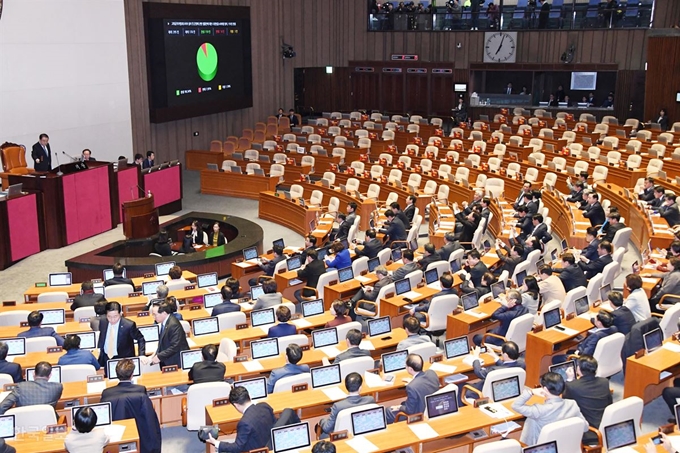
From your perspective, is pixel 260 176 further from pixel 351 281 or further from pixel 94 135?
pixel 351 281

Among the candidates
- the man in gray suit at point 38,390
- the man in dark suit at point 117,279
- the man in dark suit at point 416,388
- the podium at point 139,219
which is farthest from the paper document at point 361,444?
the podium at point 139,219

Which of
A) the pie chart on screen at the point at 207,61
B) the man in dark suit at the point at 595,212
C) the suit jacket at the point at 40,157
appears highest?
the pie chart on screen at the point at 207,61

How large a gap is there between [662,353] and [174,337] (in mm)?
5652

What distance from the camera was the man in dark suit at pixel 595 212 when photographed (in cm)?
1505

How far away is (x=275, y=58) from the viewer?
29984 millimetres

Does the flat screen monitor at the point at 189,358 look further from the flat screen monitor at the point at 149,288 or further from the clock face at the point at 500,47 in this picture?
the clock face at the point at 500,47

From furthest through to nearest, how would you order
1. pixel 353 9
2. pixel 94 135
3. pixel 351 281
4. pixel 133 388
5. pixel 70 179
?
pixel 353 9
pixel 94 135
pixel 70 179
pixel 351 281
pixel 133 388

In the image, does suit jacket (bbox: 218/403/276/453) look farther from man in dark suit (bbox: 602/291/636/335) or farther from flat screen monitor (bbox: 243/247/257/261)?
flat screen monitor (bbox: 243/247/257/261)

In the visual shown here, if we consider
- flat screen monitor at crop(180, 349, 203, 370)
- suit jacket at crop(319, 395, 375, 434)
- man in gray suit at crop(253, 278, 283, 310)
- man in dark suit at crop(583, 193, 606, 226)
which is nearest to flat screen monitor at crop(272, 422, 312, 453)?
suit jacket at crop(319, 395, 375, 434)

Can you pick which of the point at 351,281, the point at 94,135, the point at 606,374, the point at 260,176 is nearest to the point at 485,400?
the point at 606,374

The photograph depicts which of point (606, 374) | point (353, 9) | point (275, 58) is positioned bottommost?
point (606, 374)

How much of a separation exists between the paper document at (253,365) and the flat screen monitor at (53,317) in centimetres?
316

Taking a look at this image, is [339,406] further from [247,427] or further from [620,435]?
[620,435]

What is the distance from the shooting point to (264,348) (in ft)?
30.3
